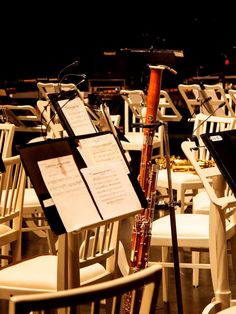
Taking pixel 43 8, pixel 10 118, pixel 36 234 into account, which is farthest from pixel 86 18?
pixel 36 234

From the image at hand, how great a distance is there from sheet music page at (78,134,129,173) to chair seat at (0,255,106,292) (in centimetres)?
57

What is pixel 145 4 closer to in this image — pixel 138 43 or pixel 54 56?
pixel 138 43

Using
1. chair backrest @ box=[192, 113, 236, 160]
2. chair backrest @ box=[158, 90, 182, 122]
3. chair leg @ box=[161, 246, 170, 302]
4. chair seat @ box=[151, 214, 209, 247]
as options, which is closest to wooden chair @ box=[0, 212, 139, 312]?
chair seat @ box=[151, 214, 209, 247]

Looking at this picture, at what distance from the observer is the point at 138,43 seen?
14.4m

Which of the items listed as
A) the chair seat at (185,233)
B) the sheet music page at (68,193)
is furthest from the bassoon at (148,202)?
the chair seat at (185,233)

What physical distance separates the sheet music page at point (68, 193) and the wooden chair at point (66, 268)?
7 centimetres

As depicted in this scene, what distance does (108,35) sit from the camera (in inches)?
553

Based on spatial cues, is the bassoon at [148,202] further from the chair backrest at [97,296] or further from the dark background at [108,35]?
the dark background at [108,35]

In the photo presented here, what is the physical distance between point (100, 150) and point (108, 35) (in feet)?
38.0

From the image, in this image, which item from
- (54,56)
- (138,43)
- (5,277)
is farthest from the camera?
(138,43)

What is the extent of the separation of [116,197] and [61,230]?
0.26m

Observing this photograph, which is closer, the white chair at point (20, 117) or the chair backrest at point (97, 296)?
the chair backrest at point (97, 296)

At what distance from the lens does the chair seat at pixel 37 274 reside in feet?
9.50

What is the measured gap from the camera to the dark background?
12781 millimetres
